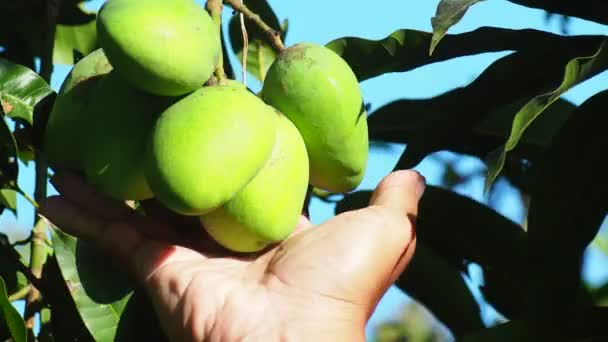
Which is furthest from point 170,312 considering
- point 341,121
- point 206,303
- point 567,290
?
point 567,290

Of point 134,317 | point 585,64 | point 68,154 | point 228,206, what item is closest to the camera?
point 585,64

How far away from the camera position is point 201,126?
4.61ft

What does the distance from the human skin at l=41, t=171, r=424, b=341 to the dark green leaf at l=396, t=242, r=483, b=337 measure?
368mm

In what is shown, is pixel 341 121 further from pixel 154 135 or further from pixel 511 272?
pixel 511 272

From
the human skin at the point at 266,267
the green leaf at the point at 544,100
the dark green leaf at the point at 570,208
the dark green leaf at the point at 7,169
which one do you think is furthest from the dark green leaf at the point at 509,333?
the dark green leaf at the point at 7,169

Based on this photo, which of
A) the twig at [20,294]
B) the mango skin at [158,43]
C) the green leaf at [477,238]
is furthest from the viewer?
the green leaf at [477,238]

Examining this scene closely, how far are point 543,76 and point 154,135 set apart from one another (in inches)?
24.6

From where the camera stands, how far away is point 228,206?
148cm

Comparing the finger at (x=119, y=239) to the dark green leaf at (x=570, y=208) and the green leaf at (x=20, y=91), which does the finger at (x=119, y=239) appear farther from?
the dark green leaf at (x=570, y=208)

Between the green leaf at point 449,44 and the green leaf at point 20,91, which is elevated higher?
the green leaf at point 449,44

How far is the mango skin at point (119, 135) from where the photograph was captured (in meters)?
1.49

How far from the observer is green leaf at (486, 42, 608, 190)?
1.31 m

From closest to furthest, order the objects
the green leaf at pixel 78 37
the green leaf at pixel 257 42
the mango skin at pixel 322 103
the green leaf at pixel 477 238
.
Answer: the mango skin at pixel 322 103, the green leaf at pixel 477 238, the green leaf at pixel 257 42, the green leaf at pixel 78 37

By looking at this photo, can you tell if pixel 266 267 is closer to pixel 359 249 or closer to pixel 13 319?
pixel 359 249
